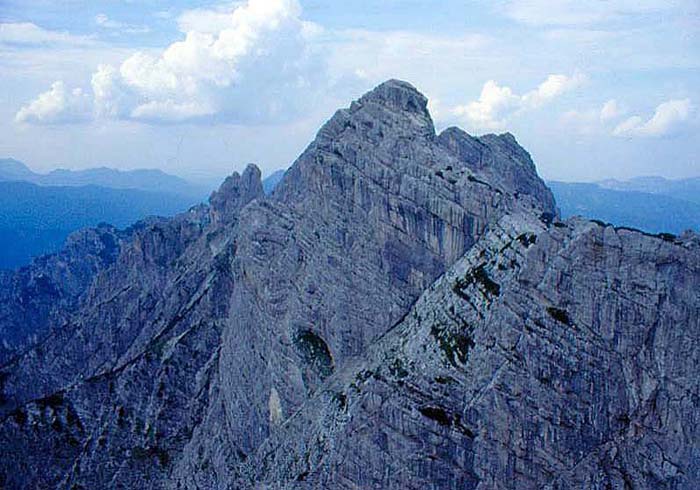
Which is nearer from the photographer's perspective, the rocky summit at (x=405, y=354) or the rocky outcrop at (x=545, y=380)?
the rocky outcrop at (x=545, y=380)

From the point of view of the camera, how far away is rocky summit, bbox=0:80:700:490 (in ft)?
164

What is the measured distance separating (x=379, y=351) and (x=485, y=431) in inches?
714

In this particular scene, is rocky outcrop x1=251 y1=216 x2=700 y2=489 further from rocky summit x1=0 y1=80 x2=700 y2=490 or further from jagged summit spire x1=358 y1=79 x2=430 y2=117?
jagged summit spire x1=358 y1=79 x2=430 y2=117

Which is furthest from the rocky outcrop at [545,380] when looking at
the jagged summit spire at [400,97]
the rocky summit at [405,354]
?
the jagged summit spire at [400,97]

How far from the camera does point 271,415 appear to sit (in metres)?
84.0

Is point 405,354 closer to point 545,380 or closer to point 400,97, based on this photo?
point 545,380

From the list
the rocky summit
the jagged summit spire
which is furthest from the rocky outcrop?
the jagged summit spire

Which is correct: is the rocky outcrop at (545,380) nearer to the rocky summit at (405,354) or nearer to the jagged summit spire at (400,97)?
the rocky summit at (405,354)

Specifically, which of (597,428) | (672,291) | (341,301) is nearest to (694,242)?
(672,291)

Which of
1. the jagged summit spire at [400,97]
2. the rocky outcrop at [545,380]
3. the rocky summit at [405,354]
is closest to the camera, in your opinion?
the rocky outcrop at [545,380]

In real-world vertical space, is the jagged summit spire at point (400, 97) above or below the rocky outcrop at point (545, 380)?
above

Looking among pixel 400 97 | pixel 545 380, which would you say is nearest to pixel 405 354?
pixel 545 380

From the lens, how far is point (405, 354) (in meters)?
63.6

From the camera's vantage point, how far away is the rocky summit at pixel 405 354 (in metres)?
50.1
